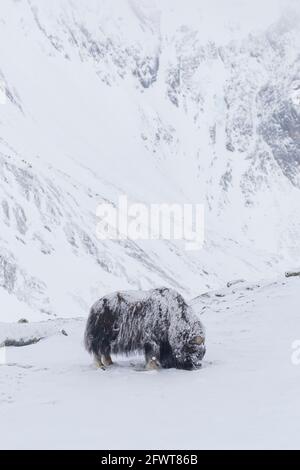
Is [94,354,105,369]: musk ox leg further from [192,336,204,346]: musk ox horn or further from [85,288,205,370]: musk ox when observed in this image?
[192,336,204,346]: musk ox horn

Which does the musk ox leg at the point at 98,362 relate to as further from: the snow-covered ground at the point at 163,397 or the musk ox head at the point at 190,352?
the musk ox head at the point at 190,352

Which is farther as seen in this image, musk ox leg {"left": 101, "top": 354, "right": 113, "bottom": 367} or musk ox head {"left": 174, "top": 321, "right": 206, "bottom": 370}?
musk ox leg {"left": 101, "top": 354, "right": 113, "bottom": 367}

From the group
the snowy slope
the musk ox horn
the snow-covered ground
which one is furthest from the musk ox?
the snowy slope

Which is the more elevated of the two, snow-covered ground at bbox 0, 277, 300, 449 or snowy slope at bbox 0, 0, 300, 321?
snowy slope at bbox 0, 0, 300, 321

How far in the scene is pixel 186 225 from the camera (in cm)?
12669

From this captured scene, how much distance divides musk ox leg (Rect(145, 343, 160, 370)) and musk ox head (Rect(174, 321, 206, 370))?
368 mm

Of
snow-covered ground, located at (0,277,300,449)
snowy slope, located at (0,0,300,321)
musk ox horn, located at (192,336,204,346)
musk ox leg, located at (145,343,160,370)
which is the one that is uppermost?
snowy slope, located at (0,0,300,321)

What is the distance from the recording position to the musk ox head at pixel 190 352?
42.7ft

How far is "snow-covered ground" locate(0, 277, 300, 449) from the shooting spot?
8.34 meters

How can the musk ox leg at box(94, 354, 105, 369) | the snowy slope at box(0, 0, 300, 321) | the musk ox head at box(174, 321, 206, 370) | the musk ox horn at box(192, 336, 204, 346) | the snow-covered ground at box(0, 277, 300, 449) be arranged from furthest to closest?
the snowy slope at box(0, 0, 300, 321) < the musk ox leg at box(94, 354, 105, 369) < the musk ox horn at box(192, 336, 204, 346) < the musk ox head at box(174, 321, 206, 370) < the snow-covered ground at box(0, 277, 300, 449)

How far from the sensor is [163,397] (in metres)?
10.6

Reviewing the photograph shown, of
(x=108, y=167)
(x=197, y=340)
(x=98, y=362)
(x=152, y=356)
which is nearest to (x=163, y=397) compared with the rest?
(x=152, y=356)

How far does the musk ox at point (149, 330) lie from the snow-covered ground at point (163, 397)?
1.09ft

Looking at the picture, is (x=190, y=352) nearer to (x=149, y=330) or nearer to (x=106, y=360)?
(x=149, y=330)
